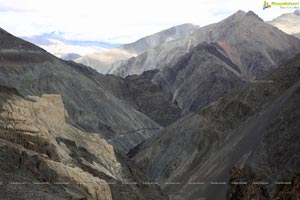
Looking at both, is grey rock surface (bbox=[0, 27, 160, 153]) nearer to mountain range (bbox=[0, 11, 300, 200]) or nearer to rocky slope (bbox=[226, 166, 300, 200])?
mountain range (bbox=[0, 11, 300, 200])

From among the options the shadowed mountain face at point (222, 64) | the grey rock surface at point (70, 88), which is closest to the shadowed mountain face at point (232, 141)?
the grey rock surface at point (70, 88)

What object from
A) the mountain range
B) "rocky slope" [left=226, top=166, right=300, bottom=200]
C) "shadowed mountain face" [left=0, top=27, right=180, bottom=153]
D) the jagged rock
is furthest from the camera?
"shadowed mountain face" [left=0, top=27, right=180, bottom=153]

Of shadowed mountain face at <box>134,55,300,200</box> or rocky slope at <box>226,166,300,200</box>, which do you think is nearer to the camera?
rocky slope at <box>226,166,300,200</box>

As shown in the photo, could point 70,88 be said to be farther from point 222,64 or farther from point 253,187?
point 222,64

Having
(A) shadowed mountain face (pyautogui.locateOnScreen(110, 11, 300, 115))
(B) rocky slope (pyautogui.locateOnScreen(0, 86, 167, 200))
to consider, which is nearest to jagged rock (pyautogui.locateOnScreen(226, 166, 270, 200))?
(B) rocky slope (pyautogui.locateOnScreen(0, 86, 167, 200))

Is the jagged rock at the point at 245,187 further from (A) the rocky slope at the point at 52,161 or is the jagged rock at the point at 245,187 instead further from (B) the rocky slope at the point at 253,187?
(A) the rocky slope at the point at 52,161

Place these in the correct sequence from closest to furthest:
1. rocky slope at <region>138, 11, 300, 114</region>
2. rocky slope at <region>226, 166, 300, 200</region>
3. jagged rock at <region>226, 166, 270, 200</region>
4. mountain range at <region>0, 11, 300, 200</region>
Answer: rocky slope at <region>226, 166, 300, 200</region> < mountain range at <region>0, 11, 300, 200</region> < jagged rock at <region>226, 166, 270, 200</region> < rocky slope at <region>138, 11, 300, 114</region>

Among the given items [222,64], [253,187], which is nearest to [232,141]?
[253,187]

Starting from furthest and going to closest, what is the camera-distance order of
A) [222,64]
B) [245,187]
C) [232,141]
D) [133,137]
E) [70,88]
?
[222,64]
[70,88]
[133,137]
[232,141]
[245,187]
